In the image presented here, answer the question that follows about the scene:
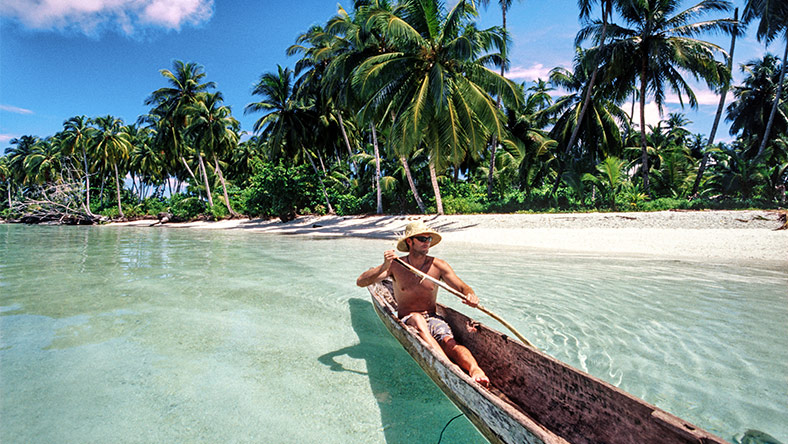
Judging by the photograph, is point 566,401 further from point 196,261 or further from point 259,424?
point 196,261

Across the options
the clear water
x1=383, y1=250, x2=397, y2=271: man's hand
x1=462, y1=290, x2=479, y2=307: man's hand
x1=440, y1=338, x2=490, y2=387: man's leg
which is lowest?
the clear water

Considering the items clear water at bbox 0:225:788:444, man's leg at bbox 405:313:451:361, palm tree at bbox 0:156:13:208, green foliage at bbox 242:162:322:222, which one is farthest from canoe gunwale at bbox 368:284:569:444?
palm tree at bbox 0:156:13:208

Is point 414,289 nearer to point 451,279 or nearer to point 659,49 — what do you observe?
point 451,279

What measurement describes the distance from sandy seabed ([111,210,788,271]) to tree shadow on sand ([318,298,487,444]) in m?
8.63

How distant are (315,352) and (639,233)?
12235mm

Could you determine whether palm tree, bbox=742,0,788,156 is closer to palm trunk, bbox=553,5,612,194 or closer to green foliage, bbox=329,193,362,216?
palm trunk, bbox=553,5,612,194

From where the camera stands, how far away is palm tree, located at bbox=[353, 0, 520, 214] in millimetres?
14008

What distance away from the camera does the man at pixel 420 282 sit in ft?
11.3

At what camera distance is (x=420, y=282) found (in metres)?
3.69

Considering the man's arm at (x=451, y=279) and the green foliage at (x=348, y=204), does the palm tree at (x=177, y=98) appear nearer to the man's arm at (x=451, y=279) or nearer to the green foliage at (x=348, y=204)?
the green foliage at (x=348, y=204)

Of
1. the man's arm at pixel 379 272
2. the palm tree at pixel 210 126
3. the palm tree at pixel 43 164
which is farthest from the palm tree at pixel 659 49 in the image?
the palm tree at pixel 43 164

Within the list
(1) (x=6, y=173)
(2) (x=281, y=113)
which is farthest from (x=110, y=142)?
(1) (x=6, y=173)

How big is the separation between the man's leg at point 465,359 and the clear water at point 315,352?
1.15ft

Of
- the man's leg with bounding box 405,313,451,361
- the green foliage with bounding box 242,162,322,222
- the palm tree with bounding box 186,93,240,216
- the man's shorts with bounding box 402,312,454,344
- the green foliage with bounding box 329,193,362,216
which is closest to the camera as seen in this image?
the man's leg with bounding box 405,313,451,361
